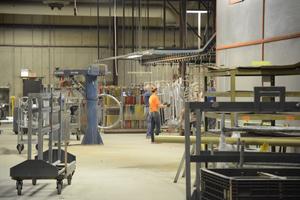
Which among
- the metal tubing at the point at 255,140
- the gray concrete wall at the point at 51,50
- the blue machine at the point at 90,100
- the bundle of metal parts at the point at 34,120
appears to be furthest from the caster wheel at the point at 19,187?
the gray concrete wall at the point at 51,50

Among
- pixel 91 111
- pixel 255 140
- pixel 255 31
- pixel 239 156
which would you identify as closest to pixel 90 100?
pixel 91 111

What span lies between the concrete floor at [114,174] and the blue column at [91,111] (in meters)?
0.42

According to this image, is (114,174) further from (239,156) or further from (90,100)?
(90,100)

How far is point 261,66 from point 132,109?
14206 millimetres

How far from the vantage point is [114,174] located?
11367 mm

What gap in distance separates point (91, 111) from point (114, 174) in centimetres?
612

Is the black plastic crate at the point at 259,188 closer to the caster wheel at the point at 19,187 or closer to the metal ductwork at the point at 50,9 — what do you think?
the caster wheel at the point at 19,187

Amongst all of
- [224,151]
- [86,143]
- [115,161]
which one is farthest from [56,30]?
[224,151]

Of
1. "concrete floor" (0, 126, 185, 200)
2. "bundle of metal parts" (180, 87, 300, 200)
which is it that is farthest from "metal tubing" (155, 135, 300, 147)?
"concrete floor" (0, 126, 185, 200)

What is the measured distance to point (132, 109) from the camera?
22875mm

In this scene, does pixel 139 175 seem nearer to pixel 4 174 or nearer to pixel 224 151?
pixel 4 174

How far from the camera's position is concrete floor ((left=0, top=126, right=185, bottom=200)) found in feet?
30.2

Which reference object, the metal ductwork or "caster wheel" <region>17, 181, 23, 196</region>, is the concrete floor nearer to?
"caster wheel" <region>17, 181, 23, 196</region>

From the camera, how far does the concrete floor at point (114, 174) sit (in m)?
9.20
